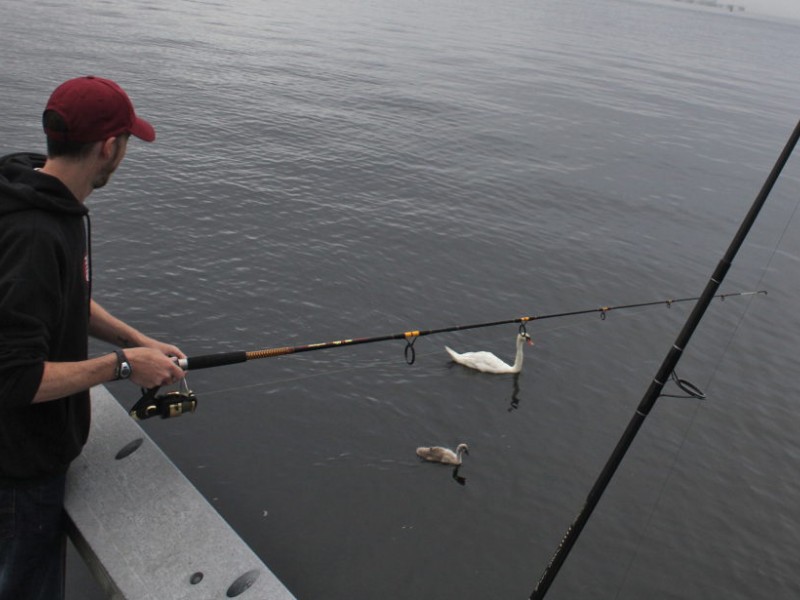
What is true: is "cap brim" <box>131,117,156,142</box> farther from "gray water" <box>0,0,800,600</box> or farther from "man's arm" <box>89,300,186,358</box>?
"gray water" <box>0,0,800,600</box>

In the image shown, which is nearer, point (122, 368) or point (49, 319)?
point (49, 319)

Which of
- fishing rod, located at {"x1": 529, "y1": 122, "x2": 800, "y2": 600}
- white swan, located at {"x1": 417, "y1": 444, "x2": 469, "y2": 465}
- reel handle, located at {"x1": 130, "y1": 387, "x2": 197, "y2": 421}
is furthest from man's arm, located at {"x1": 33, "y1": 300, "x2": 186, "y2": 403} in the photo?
white swan, located at {"x1": 417, "y1": 444, "x2": 469, "y2": 465}

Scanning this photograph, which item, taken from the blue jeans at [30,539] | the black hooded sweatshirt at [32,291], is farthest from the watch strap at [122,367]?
the blue jeans at [30,539]

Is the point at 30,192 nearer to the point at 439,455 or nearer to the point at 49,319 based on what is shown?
the point at 49,319

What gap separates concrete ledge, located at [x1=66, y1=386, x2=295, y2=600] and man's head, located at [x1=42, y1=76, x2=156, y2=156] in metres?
2.39

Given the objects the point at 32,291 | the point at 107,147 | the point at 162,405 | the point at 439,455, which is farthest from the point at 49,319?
the point at 439,455

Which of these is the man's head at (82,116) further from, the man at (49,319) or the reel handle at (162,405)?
the reel handle at (162,405)

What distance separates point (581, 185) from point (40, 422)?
19996 millimetres

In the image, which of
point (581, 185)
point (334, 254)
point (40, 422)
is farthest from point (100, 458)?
point (581, 185)

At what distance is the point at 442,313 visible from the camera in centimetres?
1297

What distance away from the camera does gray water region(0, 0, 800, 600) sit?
823 cm

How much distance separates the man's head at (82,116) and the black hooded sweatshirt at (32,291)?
7.3 inches

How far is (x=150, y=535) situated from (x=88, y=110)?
2680 millimetres

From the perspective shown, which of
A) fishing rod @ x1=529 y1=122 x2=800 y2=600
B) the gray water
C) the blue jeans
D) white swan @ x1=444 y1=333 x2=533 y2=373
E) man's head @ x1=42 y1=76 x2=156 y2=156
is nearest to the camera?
man's head @ x1=42 y1=76 x2=156 y2=156
